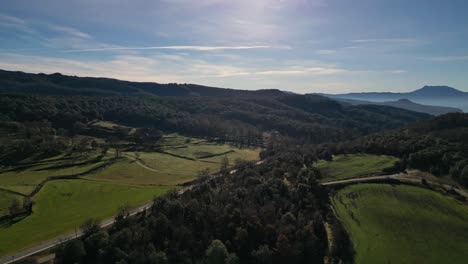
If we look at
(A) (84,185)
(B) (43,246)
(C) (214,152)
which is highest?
(B) (43,246)

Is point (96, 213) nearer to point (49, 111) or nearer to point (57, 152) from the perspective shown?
point (57, 152)

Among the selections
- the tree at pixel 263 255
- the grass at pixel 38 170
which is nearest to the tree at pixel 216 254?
the tree at pixel 263 255

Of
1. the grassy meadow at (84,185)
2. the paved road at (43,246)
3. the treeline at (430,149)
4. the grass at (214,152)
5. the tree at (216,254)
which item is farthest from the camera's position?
the grass at (214,152)

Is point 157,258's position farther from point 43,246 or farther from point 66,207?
point 66,207

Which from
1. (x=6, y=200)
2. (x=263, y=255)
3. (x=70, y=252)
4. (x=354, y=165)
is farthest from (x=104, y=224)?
(x=354, y=165)

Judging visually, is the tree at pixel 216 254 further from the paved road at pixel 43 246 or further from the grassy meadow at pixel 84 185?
the grassy meadow at pixel 84 185
